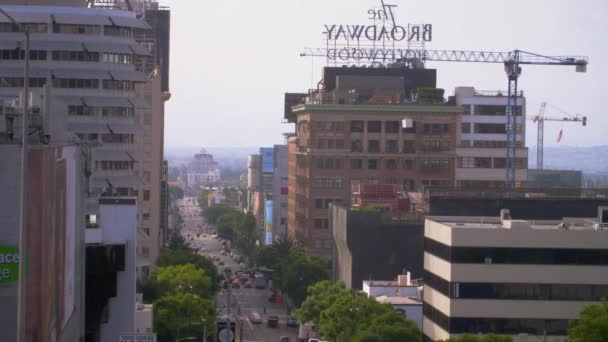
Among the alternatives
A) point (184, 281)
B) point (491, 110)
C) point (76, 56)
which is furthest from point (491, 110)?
point (76, 56)

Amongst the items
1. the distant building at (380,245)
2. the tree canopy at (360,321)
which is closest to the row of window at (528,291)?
the tree canopy at (360,321)

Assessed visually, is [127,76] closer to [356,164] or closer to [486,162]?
[356,164]

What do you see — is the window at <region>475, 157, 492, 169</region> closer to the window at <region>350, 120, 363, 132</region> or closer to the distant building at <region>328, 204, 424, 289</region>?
Answer: the window at <region>350, 120, 363, 132</region>

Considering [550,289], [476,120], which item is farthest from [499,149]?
[550,289]

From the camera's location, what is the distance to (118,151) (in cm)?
11788

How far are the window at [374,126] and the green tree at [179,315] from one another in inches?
3116

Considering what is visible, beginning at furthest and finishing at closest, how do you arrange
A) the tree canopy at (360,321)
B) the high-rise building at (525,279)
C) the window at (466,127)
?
1. the window at (466,127)
2. the tree canopy at (360,321)
3. the high-rise building at (525,279)

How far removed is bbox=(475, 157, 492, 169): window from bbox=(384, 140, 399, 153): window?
13637 mm

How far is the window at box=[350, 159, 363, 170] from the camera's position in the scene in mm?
176875

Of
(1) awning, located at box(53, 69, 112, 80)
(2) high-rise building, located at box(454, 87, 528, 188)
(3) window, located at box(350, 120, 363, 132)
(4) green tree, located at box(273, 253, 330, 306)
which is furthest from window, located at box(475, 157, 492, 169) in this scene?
(1) awning, located at box(53, 69, 112, 80)

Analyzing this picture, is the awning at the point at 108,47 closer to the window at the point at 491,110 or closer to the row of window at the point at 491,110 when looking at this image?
the row of window at the point at 491,110

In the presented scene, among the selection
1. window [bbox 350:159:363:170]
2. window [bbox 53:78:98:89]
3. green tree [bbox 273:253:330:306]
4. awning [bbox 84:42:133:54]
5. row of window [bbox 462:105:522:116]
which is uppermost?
awning [bbox 84:42:133:54]

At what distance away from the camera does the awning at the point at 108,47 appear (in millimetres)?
114062

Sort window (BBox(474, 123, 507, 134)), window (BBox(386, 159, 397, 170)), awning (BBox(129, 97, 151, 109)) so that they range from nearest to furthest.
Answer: awning (BBox(129, 97, 151, 109))
window (BBox(386, 159, 397, 170))
window (BBox(474, 123, 507, 134))
